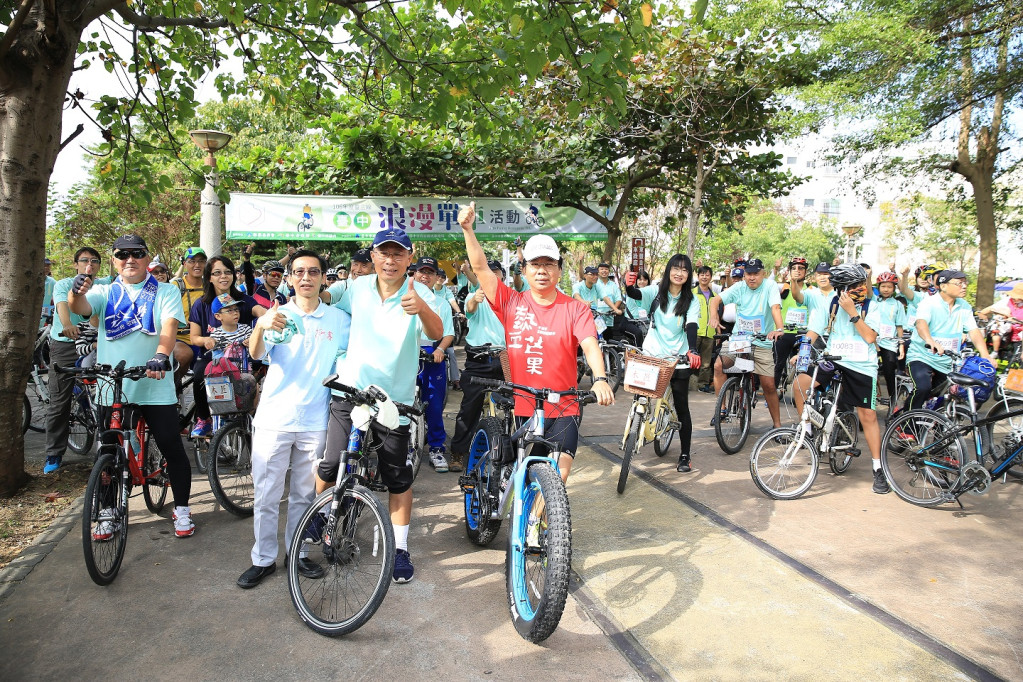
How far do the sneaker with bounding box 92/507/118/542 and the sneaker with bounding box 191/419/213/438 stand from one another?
7.36 feet

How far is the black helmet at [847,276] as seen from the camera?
17.7ft

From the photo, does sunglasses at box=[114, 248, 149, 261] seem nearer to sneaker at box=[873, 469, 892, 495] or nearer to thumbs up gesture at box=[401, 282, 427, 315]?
thumbs up gesture at box=[401, 282, 427, 315]

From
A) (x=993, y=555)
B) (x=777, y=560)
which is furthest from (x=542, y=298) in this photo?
(x=993, y=555)

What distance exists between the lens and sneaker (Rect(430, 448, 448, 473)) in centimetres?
618

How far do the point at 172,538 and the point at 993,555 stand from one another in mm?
5282

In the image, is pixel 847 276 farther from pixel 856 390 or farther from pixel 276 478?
pixel 276 478

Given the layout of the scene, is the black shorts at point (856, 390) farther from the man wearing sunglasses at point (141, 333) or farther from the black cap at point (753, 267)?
the man wearing sunglasses at point (141, 333)

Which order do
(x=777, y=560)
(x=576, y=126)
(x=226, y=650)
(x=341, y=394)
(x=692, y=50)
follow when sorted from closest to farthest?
(x=226, y=650) < (x=341, y=394) < (x=777, y=560) < (x=692, y=50) < (x=576, y=126)

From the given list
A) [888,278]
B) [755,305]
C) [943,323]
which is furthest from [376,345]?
[888,278]

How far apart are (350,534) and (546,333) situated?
1.48 metres

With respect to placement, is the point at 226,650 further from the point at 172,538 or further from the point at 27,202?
the point at 27,202

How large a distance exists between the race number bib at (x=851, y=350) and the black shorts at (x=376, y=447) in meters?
3.98

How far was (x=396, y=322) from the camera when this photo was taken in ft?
12.0

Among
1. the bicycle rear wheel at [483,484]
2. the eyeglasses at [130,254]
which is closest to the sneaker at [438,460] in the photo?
the bicycle rear wheel at [483,484]
